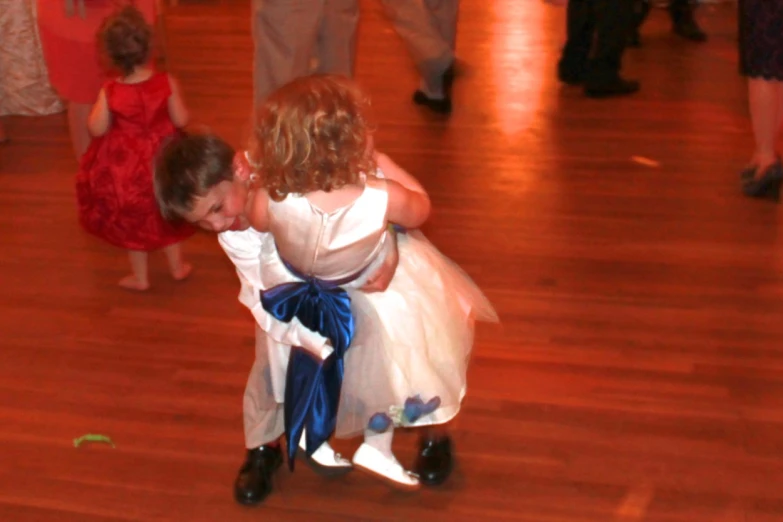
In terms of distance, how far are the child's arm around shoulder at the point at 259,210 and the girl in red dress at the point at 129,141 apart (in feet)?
3.33

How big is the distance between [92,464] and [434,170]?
1.92 metres

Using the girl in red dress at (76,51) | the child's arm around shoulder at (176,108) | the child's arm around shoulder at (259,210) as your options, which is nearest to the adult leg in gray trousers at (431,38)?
the girl in red dress at (76,51)

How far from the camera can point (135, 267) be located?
3.14 metres

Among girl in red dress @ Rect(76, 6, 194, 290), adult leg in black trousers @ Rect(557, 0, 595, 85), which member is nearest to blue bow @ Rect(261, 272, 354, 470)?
girl in red dress @ Rect(76, 6, 194, 290)

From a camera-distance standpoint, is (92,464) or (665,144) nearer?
(92,464)

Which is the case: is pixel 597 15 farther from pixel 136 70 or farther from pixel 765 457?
pixel 765 457

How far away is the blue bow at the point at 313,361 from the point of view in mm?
2000

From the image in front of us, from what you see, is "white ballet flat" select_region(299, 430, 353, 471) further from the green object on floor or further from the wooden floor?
the green object on floor

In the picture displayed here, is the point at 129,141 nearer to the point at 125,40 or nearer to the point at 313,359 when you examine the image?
the point at 125,40

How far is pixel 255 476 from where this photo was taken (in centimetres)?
227

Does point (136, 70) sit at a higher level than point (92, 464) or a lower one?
higher

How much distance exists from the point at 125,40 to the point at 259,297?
3.79 feet

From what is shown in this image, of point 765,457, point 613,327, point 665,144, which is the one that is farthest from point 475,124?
point 765,457

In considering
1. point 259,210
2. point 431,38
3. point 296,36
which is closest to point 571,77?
point 431,38
